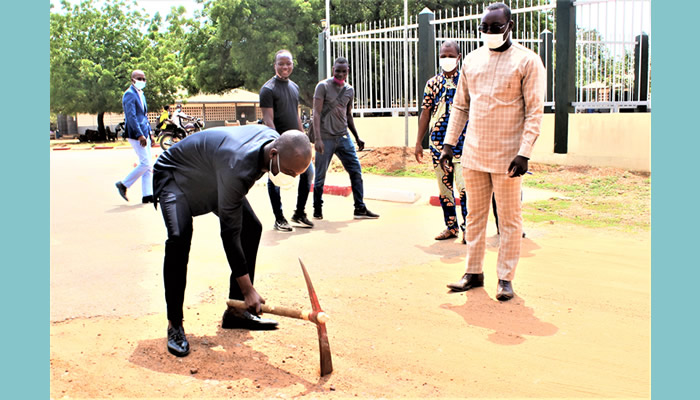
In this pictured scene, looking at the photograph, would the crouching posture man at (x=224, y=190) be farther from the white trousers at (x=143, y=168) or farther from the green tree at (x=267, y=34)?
the green tree at (x=267, y=34)

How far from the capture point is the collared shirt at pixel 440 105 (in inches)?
264

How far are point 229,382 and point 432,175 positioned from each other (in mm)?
9703

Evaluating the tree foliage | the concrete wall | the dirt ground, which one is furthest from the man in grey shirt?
the tree foliage

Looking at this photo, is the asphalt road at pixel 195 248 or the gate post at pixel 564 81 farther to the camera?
the gate post at pixel 564 81

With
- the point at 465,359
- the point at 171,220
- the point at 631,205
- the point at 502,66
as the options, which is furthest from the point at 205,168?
the point at 631,205

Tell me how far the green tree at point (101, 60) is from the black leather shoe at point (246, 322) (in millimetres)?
34574

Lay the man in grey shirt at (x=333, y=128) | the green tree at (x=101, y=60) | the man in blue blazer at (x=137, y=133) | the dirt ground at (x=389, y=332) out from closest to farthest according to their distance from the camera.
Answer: the dirt ground at (x=389, y=332) → the man in grey shirt at (x=333, y=128) → the man in blue blazer at (x=137, y=133) → the green tree at (x=101, y=60)

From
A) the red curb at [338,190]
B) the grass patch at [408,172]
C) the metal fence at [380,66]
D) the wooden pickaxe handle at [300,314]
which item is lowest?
the wooden pickaxe handle at [300,314]

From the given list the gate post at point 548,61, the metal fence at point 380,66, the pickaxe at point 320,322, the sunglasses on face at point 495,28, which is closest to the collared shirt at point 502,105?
the sunglasses on face at point 495,28

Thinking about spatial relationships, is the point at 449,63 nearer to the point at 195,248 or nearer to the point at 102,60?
the point at 195,248

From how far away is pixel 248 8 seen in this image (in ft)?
95.9

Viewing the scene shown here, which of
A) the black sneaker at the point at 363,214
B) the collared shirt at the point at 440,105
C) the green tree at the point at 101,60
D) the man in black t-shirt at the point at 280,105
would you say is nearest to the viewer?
the collared shirt at the point at 440,105

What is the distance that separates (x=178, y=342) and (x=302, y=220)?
4.28 metres

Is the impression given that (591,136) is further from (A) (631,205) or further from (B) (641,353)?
(B) (641,353)
